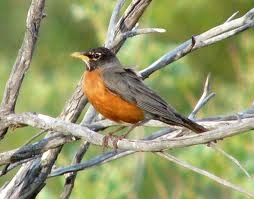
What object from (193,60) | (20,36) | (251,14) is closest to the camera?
(251,14)

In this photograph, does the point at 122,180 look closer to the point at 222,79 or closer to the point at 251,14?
the point at 251,14

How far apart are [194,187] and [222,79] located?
6.15 meters

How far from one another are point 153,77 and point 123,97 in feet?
9.72

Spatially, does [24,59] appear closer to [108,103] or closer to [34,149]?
[34,149]

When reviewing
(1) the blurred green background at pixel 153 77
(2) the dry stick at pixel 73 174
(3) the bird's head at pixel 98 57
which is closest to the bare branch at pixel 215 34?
(3) the bird's head at pixel 98 57

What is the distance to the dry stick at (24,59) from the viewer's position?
17.0ft

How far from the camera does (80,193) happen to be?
8.52m

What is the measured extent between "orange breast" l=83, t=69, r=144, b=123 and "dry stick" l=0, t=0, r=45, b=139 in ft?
2.17

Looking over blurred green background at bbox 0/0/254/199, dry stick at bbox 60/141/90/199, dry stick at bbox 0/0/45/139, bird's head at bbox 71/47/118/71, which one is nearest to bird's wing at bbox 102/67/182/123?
bird's head at bbox 71/47/118/71

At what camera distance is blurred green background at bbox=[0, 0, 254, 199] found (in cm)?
842

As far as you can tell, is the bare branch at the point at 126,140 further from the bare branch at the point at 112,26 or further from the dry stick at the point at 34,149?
the bare branch at the point at 112,26

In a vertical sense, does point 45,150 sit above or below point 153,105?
below

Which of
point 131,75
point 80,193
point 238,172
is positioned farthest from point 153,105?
point 80,193

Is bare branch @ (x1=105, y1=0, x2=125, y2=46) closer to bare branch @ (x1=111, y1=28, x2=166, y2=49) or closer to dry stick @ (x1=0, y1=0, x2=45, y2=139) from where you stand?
bare branch @ (x1=111, y1=28, x2=166, y2=49)
